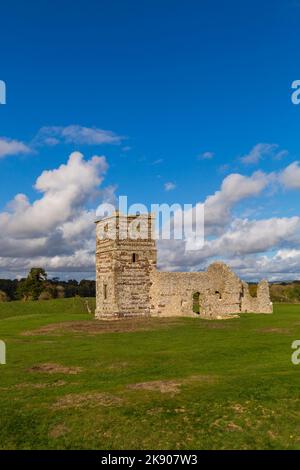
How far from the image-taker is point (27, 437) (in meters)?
10.5

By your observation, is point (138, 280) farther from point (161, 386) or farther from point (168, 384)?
point (161, 386)

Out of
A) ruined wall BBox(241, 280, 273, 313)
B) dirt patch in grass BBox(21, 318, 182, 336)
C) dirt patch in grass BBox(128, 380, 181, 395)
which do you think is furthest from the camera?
ruined wall BBox(241, 280, 273, 313)

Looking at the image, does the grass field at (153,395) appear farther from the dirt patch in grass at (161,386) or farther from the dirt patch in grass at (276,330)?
the dirt patch in grass at (276,330)

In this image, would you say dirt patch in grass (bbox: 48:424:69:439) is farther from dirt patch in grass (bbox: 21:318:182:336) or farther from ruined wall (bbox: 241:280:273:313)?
ruined wall (bbox: 241:280:273:313)

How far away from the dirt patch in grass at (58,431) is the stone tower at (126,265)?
2600 cm

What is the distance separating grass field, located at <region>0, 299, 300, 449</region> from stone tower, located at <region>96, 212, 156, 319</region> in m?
15.0

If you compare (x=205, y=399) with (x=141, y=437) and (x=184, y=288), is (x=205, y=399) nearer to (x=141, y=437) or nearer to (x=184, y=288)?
(x=141, y=437)

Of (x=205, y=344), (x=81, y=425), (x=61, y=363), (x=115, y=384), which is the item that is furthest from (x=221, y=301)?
(x=81, y=425)

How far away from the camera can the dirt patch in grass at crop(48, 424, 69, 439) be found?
1050 centimetres

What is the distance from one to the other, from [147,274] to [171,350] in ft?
62.8

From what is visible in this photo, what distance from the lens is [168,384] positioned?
1365cm

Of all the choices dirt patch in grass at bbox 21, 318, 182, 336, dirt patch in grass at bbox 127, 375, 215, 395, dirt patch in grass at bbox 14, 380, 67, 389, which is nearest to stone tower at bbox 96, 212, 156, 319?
dirt patch in grass at bbox 21, 318, 182, 336

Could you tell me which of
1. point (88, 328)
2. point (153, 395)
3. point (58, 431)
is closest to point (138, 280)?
point (88, 328)

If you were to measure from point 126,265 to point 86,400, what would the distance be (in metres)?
25.5
